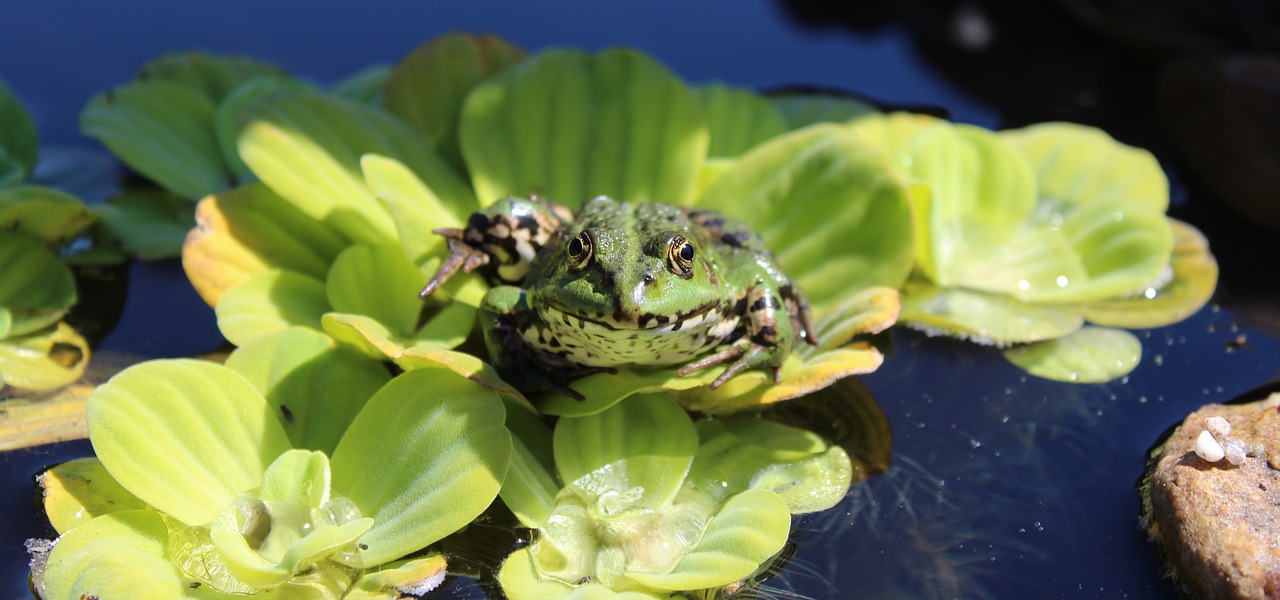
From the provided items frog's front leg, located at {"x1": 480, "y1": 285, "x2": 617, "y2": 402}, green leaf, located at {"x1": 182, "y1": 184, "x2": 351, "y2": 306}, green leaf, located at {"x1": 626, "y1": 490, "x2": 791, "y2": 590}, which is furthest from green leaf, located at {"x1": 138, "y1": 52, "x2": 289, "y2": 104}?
green leaf, located at {"x1": 626, "y1": 490, "x2": 791, "y2": 590}

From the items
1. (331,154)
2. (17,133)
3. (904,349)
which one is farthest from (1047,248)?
(17,133)

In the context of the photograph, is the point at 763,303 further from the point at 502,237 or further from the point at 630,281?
the point at 502,237

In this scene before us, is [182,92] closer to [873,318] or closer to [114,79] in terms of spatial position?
[114,79]

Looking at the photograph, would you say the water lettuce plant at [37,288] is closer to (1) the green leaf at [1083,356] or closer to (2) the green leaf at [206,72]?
(2) the green leaf at [206,72]

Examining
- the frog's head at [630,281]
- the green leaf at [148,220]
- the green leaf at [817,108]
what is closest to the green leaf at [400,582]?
the frog's head at [630,281]

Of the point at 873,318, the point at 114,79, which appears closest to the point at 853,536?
the point at 873,318
